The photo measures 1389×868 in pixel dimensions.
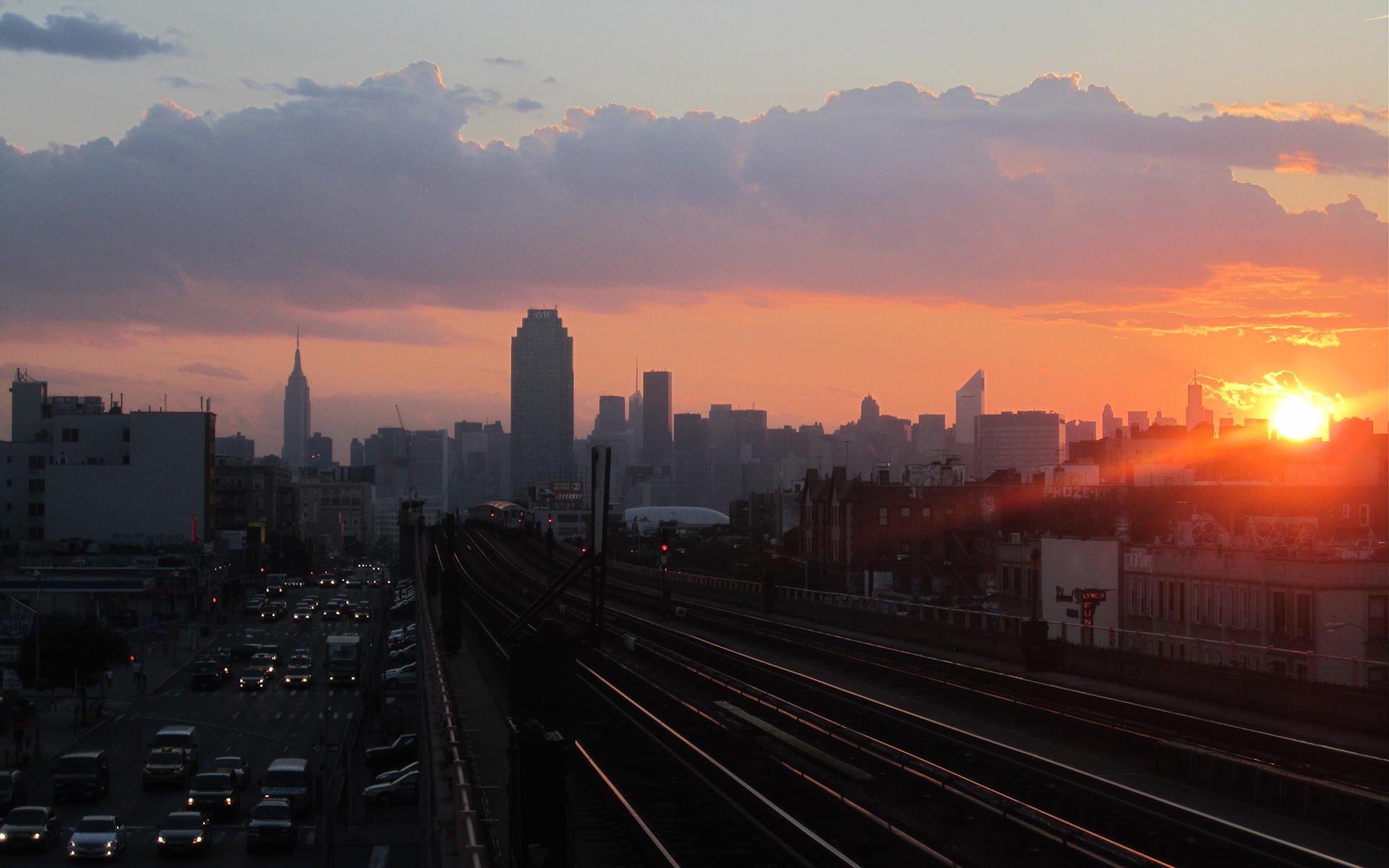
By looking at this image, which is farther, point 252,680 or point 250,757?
point 252,680

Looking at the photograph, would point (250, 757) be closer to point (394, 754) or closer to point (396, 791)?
point (394, 754)

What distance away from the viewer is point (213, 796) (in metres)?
40.7

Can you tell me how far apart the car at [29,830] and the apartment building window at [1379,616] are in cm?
3673

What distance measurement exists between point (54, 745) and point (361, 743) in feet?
39.8

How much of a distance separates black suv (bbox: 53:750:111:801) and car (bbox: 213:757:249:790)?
3534mm

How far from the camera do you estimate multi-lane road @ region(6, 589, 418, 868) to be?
36.4 m

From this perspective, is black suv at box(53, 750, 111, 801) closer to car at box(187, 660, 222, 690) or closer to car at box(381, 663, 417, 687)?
car at box(381, 663, 417, 687)

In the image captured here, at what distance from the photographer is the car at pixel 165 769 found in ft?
146

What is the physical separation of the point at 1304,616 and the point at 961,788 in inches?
1031

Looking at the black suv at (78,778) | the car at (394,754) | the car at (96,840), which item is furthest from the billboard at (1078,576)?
the black suv at (78,778)

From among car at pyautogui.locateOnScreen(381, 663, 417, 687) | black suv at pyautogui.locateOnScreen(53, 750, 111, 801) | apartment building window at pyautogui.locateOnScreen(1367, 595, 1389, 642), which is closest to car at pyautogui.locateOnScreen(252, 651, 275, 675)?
car at pyautogui.locateOnScreen(381, 663, 417, 687)

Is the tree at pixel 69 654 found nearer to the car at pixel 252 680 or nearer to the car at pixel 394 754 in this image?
the car at pixel 252 680

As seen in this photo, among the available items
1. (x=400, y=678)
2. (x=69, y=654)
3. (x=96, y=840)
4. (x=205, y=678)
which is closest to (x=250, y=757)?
(x=400, y=678)

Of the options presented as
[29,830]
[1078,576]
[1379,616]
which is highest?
[1078,576]
